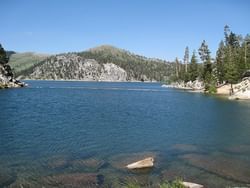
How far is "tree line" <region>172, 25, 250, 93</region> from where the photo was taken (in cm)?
10269

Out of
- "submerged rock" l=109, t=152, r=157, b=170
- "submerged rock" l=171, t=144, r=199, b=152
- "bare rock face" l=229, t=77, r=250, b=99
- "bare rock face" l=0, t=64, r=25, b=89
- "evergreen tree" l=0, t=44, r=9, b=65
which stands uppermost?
"evergreen tree" l=0, t=44, r=9, b=65

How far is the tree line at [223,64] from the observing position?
337 feet

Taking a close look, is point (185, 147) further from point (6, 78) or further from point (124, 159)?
point (6, 78)

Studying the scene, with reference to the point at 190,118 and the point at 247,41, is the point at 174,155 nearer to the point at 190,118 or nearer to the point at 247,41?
the point at 190,118

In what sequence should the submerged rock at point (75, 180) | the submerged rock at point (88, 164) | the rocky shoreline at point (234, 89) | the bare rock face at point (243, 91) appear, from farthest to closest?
the rocky shoreline at point (234, 89) → the bare rock face at point (243, 91) → the submerged rock at point (88, 164) → the submerged rock at point (75, 180)

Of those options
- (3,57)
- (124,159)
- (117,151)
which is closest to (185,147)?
(117,151)

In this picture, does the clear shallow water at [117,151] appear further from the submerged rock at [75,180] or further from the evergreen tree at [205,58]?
the evergreen tree at [205,58]

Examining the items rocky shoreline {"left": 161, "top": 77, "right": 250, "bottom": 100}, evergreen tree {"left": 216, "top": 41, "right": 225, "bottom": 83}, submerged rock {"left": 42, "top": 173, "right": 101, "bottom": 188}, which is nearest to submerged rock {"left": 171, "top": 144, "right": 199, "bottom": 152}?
submerged rock {"left": 42, "top": 173, "right": 101, "bottom": 188}

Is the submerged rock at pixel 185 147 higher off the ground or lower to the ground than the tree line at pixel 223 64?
lower

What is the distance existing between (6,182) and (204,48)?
439 feet

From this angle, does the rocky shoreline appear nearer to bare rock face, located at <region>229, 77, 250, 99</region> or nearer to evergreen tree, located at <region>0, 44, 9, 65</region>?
bare rock face, located at <region>229, 77, 250, 99</region>

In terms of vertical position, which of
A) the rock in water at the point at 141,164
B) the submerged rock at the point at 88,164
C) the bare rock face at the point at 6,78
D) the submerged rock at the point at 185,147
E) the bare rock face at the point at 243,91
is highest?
the bare rock face at the point at 6,78

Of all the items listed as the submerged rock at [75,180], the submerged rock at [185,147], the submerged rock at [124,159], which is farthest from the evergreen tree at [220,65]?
the submerged rock at [75,180]

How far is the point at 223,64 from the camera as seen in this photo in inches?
4599
